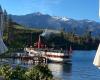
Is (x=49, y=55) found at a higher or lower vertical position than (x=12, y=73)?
lower

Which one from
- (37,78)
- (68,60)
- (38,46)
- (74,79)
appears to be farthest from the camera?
(38,46)

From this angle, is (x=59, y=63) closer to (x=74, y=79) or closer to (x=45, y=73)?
(x=74, y=79)

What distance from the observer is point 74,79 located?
269ft

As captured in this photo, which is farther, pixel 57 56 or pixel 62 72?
pixel 57 56

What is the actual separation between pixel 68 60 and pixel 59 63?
4.06m

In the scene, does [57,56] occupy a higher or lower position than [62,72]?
higher

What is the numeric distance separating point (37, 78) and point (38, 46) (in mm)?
143173

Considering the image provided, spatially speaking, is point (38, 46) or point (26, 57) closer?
point (26, 57)

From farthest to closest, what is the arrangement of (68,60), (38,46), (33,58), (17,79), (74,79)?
(38,46), (68,60), (33,58), (74,79), (17,79)

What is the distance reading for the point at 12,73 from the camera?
95.3 ft

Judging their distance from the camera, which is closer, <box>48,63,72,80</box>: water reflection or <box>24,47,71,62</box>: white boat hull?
<box>48,63,72,80</box>: water reflection

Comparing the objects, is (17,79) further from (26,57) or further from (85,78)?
(26,57)

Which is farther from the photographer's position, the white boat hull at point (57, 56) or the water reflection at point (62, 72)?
the white boat hull at point (57, 56)

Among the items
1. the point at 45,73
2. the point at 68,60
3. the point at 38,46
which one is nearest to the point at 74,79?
the point at 45,73
